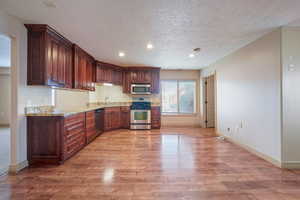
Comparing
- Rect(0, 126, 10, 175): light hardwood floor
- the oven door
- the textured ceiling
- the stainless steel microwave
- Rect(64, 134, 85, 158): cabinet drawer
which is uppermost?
the textured ceiling

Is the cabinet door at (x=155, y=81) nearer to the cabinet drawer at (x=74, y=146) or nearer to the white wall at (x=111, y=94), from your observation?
the white wall at (x=111, y=94)

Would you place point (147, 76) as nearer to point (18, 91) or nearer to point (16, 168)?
point (18, 91)

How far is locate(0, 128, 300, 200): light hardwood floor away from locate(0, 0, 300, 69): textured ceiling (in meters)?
2.36

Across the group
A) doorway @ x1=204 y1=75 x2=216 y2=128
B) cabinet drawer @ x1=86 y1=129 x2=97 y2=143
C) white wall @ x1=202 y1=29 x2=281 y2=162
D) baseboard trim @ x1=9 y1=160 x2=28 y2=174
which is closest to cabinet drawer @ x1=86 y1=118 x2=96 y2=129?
cabinet drawer @ x1=86 y1=129 x2=97 y2=143

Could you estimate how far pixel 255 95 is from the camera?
3027mm

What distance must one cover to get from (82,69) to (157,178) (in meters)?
3.23

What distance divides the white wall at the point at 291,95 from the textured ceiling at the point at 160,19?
14.1 inches

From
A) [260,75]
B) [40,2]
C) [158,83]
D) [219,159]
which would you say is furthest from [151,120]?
[40,2]

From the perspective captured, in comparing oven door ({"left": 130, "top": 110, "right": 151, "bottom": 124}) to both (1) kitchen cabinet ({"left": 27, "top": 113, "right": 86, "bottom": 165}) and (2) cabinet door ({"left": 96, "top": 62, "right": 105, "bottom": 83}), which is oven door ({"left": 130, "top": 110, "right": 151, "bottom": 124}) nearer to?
(2) cabinet door ({"left": 96, "top": 62, "right": 105, "bottom": 83})

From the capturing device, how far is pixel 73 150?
2.93 meters

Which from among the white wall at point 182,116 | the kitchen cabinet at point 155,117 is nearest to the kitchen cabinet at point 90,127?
the kitchen cabinet at point 155,117

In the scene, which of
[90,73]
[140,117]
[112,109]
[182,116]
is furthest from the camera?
[182,116]

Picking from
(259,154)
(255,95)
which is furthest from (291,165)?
(255,95)

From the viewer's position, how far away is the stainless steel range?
5449 millimetres
